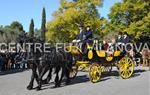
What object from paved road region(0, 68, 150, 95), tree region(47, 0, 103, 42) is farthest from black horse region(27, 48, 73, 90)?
tree region(47, 0, 103, 42)

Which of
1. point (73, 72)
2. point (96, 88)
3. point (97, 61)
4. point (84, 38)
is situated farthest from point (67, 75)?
point (96, 88)

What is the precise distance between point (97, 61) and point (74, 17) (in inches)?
1040

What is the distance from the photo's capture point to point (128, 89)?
13992 millimetres

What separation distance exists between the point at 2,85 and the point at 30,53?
103 inches

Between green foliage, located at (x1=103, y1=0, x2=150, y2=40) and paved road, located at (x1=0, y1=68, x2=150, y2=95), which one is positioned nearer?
paved road, located at (x1=0, y1=68, x2=150, y2=95)

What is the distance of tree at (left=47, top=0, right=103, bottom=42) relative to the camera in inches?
1688

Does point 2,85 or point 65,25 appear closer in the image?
point 2,85

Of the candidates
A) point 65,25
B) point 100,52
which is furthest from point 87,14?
point 100,52

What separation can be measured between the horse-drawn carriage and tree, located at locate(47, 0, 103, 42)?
997 inches

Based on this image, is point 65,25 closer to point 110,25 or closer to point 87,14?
point 87,14

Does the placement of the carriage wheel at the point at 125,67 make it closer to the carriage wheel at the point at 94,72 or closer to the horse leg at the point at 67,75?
the carriage wheel at the point at 94,72

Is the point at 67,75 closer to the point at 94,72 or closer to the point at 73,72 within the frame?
the point at 94,72

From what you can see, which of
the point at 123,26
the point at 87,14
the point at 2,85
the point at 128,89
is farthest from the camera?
the point at 87,14

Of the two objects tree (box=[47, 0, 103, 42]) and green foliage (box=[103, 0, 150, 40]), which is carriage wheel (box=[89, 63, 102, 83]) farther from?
tree (box=[47, 0, 103, 42])
